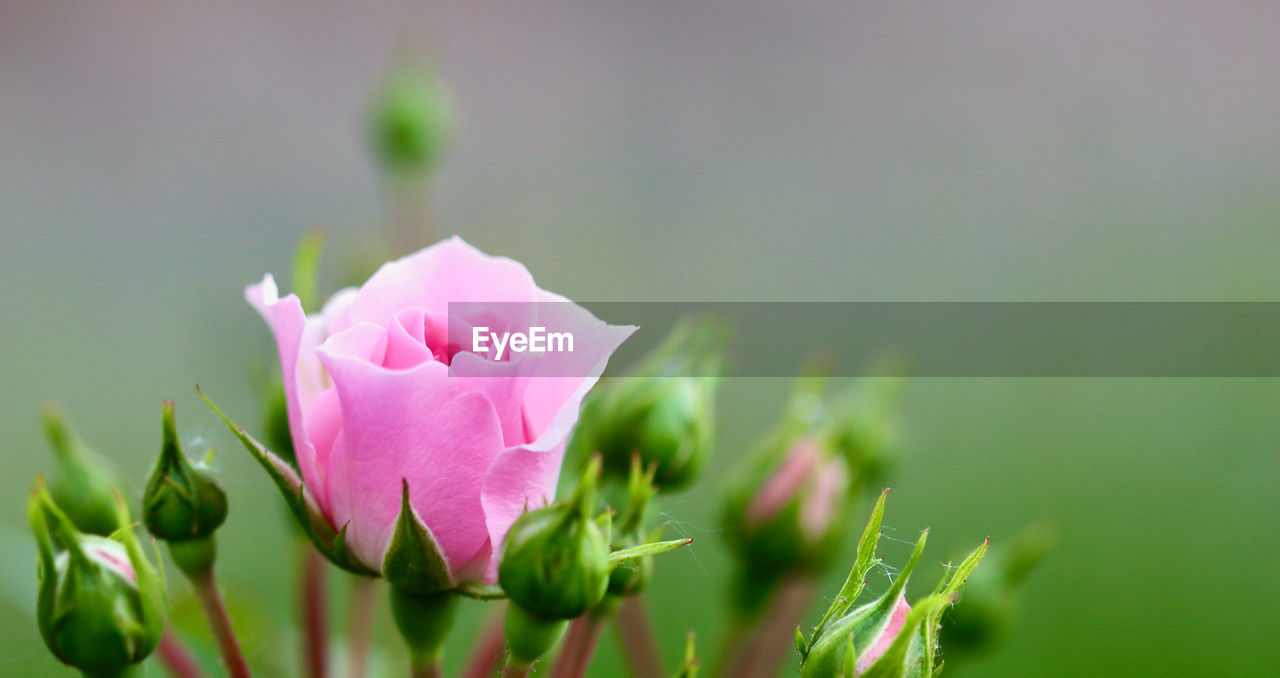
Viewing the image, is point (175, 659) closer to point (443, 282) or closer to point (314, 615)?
point (314, 615)

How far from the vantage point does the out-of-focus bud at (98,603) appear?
25 cm

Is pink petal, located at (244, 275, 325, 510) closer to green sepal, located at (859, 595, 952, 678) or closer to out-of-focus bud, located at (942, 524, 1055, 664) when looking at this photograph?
green sepal, located at (859, 595, 952, 678)

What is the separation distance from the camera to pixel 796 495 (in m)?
0.40

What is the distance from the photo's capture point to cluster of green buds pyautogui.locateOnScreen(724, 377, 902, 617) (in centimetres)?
40

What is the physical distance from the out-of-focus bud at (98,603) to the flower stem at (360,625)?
0.45 ft

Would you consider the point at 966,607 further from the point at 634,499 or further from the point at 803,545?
the point at 634,499

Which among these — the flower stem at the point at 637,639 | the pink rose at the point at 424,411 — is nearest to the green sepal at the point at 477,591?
the pink rose at the point at 424,411

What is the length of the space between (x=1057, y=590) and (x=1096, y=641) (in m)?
0.08

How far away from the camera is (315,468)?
0.25 metres

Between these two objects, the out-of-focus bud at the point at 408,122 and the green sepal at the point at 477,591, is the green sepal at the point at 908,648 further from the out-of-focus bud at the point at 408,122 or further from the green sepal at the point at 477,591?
the out-of-focus bud at the point at 408,122

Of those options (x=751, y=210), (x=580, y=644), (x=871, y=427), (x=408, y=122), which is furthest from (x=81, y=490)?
(x=751, y=210)

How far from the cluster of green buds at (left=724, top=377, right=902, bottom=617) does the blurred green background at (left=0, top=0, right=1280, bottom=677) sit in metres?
0.19

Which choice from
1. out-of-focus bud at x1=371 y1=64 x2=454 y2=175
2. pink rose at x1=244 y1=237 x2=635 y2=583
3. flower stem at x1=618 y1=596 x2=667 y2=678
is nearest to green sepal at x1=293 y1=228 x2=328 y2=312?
pink rose at x1=244 y1=237 x2=635 y2=583

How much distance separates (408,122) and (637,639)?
0.39 m
